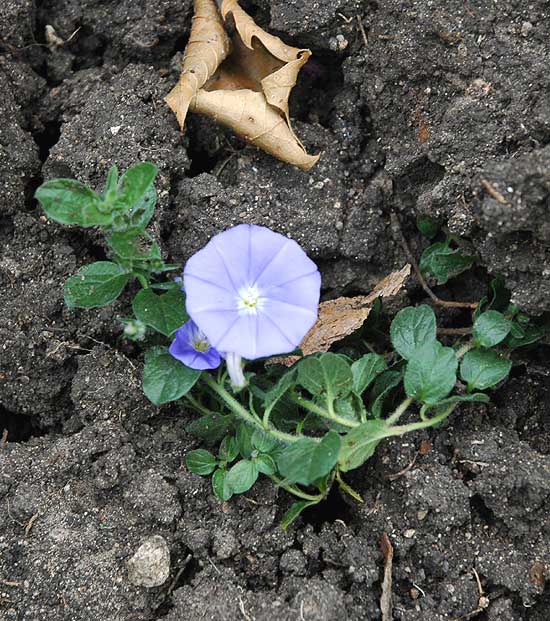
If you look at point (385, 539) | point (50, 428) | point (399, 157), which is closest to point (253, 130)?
point (399, 157)

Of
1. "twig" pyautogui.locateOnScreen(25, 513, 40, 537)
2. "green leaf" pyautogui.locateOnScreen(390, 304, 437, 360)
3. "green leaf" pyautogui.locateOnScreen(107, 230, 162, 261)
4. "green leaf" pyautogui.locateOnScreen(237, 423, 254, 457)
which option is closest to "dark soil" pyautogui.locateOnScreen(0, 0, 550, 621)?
"twig" pyautogui.locateOnScreen(25, 513, 40, 537)

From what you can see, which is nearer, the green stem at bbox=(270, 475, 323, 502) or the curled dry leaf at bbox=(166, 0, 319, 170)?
the green stem at bbox=(270, 475, 323, 502)

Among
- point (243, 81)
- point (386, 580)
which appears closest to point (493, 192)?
point (243, 81)

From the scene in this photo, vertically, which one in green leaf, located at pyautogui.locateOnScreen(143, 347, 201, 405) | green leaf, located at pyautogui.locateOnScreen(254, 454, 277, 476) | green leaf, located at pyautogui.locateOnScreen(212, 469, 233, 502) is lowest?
green leaf, located at pyautogui.locateOnScreen(212, 469, 233, 502)

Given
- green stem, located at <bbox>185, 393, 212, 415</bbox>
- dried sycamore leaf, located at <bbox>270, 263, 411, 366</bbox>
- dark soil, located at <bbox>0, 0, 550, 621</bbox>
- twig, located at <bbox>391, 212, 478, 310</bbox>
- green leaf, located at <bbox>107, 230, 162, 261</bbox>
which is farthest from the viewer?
twig, located at <bbox>391, 212, 478, 310</bbox>

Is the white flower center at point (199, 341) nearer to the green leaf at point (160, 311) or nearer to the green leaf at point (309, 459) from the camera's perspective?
the green leaf at point (160, 311)

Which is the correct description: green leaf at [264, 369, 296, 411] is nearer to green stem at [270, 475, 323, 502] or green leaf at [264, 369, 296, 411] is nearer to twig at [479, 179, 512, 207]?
green stem at [270, 475, 323, 502]

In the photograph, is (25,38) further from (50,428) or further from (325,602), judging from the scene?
(325,602)
